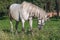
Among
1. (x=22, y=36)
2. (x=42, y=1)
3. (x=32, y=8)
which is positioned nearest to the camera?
(x=22, y=36)

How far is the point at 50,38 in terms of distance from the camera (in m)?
7.63

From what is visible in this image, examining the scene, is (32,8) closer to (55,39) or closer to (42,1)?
(55,39)

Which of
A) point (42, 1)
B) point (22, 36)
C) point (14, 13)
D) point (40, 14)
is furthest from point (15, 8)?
point (42, 1)

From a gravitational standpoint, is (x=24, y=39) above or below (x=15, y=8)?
below

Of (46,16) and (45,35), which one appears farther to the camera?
(46,16)

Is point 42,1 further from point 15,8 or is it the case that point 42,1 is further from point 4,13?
point 15,8

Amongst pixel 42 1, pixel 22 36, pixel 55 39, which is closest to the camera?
pixel 55 39

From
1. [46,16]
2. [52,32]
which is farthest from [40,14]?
[52,32]

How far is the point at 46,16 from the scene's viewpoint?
14133mm

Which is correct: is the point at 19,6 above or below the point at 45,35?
above

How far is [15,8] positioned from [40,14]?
4.91 feet

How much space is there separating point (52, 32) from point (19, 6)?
6.24 meters

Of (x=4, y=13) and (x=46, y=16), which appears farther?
(x=4, y=13)

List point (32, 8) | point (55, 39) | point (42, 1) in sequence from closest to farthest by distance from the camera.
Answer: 1. point (55, 39)
2. point (32, 8)
3. point (42, 1)
